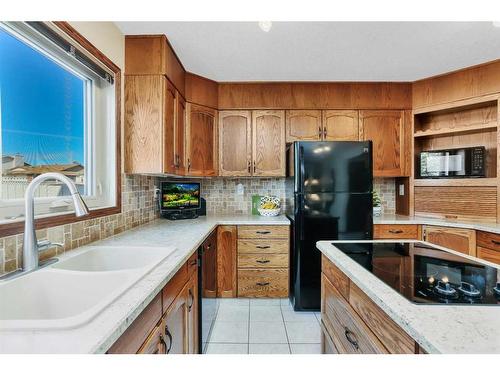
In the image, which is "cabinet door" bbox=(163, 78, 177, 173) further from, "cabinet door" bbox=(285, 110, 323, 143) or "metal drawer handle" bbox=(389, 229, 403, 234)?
"metal drawer handle" bbox=(389, 229, 403, 234)

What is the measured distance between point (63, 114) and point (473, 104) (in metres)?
3.52

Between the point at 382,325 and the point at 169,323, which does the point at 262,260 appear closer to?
the point at 169,323

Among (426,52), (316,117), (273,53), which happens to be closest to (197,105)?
(273,53)

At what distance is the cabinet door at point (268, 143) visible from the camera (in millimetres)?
2846

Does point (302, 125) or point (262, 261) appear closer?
point (262, 261)

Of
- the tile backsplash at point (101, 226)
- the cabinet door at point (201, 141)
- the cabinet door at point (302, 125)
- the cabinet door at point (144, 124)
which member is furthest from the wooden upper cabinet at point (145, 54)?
the cabinet door at point (302, 125)

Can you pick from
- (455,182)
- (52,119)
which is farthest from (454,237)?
(52,119)

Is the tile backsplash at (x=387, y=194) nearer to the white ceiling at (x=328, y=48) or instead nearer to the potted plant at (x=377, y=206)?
the potted plant at (x=377, y=206)

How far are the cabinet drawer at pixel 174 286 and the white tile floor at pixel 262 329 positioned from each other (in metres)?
0.83

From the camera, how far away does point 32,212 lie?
3.14 feet

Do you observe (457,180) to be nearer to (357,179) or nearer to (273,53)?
(357,179)

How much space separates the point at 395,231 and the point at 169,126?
2.38m
